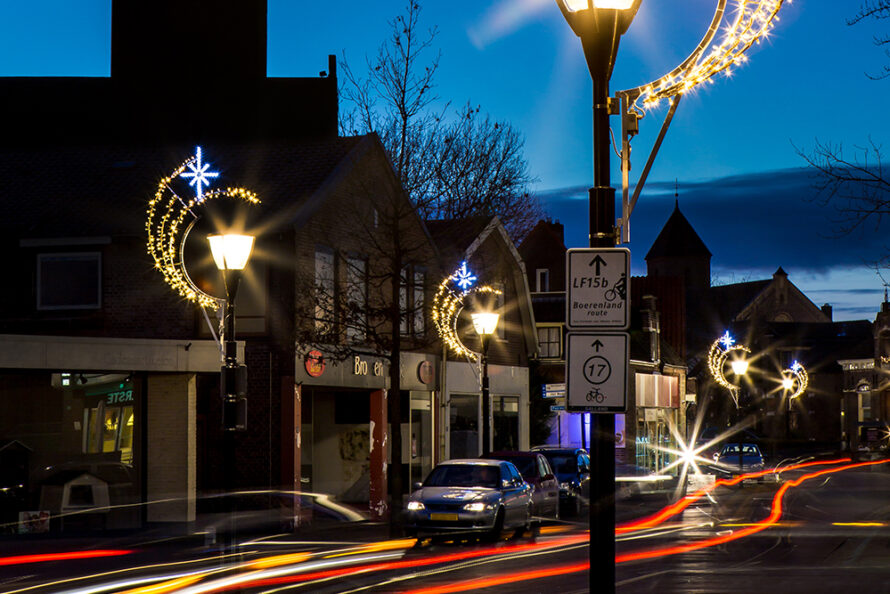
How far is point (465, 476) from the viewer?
22703mm

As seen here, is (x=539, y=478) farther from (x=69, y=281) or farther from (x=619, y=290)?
(x=619, y=290)

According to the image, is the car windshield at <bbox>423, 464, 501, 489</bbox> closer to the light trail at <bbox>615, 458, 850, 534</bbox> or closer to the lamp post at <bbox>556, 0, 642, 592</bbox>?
the light trail at <bbox>615, 458, 850, 534</bbox>

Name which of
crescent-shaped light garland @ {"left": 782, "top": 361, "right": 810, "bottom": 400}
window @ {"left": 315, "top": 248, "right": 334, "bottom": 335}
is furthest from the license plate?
crescent-shaped light garland @ {"left": 782, "top": 361, "right": 810, "bottom": 400}

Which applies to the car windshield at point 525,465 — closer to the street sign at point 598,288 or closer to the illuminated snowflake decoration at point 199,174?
the illuminated snowflake decoration at point 199,174

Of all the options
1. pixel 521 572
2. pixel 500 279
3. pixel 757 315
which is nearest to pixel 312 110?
pixel 500 279

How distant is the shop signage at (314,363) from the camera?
29.0 metres

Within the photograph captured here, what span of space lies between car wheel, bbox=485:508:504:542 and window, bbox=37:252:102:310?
12246 millimetres

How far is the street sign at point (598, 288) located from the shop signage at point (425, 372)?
27.4 m

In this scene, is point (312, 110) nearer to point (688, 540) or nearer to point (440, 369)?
→ point (440, 369)

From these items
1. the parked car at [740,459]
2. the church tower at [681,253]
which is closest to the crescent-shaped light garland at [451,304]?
the parked car at [740,459]

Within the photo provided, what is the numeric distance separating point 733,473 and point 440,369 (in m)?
16.0

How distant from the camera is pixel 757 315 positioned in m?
120

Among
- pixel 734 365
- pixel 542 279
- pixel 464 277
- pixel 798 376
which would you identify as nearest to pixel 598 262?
pixel 464 277

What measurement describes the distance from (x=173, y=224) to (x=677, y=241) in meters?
115
